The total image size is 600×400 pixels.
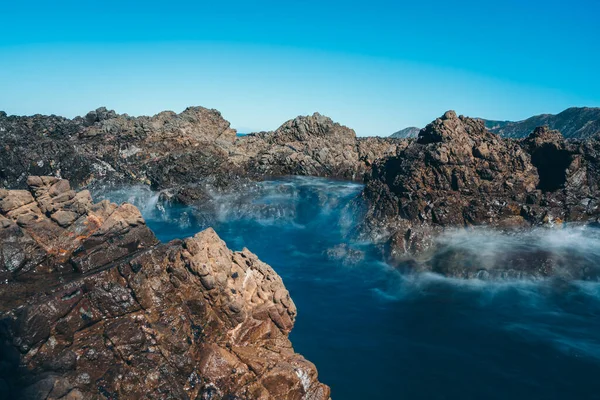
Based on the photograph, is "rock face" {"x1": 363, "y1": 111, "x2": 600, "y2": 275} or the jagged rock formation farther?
the jagged rock formation

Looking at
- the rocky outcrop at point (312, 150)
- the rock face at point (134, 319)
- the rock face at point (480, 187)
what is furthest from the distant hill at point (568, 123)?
the rock face at point (134, 319)

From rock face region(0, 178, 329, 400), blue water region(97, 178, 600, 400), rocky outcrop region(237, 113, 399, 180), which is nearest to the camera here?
rock face region(0, 178, 329, 400)

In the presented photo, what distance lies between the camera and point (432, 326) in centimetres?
1638

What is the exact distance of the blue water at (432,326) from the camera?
12.9 metres

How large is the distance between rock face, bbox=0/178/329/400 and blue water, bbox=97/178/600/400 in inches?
139

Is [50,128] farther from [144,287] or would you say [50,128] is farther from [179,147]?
[144,287]

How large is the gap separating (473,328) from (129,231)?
47.5 ft

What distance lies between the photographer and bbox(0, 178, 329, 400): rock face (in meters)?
9.09

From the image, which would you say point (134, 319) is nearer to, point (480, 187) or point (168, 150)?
point (480, 187)

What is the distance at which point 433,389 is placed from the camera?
1265cm

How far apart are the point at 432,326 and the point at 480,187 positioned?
13.6 m

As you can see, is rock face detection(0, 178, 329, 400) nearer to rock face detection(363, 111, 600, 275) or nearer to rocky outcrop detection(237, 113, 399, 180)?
rock face detection(363, 111, 600, 275)

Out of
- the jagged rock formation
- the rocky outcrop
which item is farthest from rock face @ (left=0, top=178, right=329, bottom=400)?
the rocky outcrop

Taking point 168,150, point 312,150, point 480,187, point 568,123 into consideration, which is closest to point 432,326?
point 480,187
